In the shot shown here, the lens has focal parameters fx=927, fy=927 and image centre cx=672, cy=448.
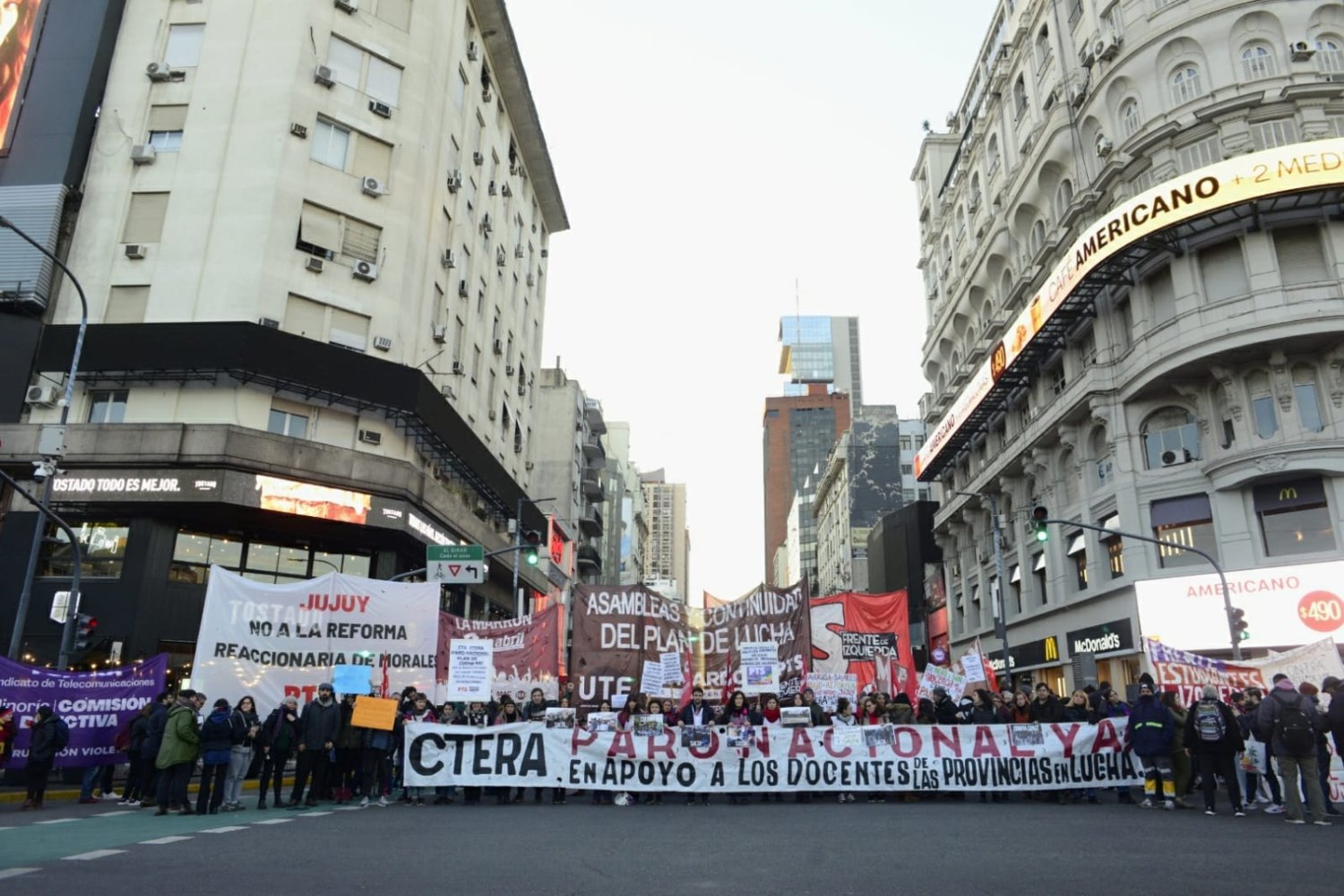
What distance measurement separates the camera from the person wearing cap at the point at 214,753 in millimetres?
12688

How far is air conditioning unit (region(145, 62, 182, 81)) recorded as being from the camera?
30844 mm

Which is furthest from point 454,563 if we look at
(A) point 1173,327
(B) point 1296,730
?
(A) point 1173,327

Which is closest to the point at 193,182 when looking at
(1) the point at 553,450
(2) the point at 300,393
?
(2) the point at 300,393

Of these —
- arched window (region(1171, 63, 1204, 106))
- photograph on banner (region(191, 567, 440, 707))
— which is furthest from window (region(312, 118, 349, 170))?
arched window (region(1171, 63, 1204, 106))

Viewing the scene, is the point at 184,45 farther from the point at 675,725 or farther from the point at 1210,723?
the point at 1210,723

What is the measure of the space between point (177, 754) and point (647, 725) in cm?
665

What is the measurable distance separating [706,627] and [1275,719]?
958 cm

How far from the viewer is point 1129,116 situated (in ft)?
107

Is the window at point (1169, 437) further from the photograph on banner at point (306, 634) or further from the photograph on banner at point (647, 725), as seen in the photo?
the photograph on banner at point (306, 634)

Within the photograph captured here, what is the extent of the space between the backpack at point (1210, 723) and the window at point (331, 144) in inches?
1154

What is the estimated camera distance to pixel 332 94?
3159cm

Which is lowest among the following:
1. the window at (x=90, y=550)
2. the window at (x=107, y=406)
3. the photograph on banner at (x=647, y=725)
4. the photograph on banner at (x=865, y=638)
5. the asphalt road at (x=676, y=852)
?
the asphalt road at (x=676, y=852)

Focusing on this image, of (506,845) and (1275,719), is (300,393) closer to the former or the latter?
(506,845)

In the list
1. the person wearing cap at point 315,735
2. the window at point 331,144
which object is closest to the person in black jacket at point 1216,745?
the person wearing cap at point 315,735
